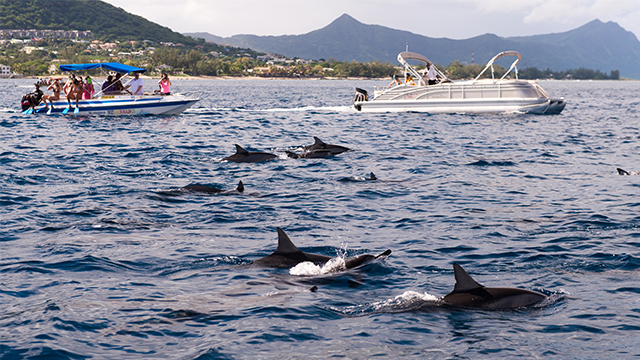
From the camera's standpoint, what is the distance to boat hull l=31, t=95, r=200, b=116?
110 feet

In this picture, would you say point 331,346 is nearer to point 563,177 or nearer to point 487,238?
point 487,238

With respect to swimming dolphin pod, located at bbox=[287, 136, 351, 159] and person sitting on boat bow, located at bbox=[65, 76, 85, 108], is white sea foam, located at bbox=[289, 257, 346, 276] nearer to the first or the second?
swimming dolphin pod, located at bbox=[287, 136, 351, 159]

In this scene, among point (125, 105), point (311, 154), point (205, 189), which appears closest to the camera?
point (205, 189)

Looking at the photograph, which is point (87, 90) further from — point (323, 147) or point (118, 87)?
point (323, 147)

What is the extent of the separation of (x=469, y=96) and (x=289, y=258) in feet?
107

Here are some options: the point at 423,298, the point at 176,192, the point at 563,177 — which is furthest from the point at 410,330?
the point at 563,177

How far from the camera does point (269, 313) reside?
22.1 ft

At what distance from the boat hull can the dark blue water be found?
12.9 metres

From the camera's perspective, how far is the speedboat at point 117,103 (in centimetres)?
3359

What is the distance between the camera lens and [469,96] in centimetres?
3866

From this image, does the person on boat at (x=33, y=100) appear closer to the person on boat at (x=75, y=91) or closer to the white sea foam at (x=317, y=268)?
the person on boat at (x=75, y=91)

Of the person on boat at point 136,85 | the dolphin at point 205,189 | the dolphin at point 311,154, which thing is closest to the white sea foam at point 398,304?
the dolphin at point 205,189

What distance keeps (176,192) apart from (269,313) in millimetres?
7485

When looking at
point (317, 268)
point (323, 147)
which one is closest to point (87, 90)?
point (323, 147)
